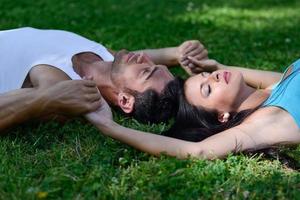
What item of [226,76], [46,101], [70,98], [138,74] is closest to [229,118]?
[226,76]

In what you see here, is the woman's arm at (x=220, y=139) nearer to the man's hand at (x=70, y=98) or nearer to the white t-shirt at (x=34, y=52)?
the man's hand at (x=70, y=98)

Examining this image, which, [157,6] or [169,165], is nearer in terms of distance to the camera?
[169,165]

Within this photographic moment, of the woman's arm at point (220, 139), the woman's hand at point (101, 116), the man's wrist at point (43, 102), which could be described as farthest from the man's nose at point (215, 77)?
the man's wrist at point (43, 102)

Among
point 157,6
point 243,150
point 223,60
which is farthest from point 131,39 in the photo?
point 243,150

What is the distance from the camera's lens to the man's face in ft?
15.9

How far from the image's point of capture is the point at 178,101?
188 inches

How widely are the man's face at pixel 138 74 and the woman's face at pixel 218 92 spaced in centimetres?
27

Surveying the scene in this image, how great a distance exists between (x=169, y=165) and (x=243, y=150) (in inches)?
20.7

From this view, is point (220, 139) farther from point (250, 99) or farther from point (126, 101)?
point (126, 101)

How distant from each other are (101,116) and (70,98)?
24cm

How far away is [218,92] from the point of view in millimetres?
4566

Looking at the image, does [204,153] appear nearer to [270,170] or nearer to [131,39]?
[270,170]

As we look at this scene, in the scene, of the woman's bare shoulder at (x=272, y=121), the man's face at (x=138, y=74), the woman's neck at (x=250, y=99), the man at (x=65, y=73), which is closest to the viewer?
the woman's bare shoulder at (x=272, y=121)

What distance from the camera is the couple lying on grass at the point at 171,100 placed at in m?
4.20
